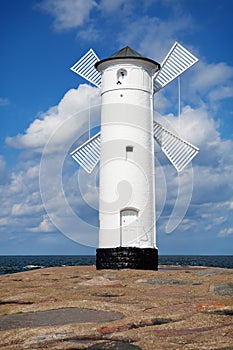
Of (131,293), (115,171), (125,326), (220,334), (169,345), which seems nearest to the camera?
(169,345)

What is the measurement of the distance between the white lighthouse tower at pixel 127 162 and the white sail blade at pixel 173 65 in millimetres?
751

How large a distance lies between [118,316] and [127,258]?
10395 mm

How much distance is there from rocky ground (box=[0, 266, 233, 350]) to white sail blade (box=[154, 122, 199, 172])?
8216mm

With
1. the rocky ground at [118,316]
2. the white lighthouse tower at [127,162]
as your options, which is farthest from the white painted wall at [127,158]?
the rocky ground at [118,316]

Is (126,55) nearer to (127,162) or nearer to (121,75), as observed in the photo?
(121,75)

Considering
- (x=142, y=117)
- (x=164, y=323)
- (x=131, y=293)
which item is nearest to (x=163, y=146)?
(x=142, y=117)

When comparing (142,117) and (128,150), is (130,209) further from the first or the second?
(142,117)

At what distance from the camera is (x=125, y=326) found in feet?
23.6

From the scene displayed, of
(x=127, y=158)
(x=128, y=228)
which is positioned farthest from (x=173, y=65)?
(x=128, y=228)

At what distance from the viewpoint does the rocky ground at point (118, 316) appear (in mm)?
6289

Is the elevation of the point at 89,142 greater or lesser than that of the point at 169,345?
greater

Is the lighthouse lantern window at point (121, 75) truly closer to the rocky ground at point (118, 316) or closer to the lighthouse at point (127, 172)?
the lighthouse at point (127, 172)

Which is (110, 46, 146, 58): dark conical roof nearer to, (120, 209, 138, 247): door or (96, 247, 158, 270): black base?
(120, 209, 138, 247): door

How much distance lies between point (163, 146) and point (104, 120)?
9.11ft
